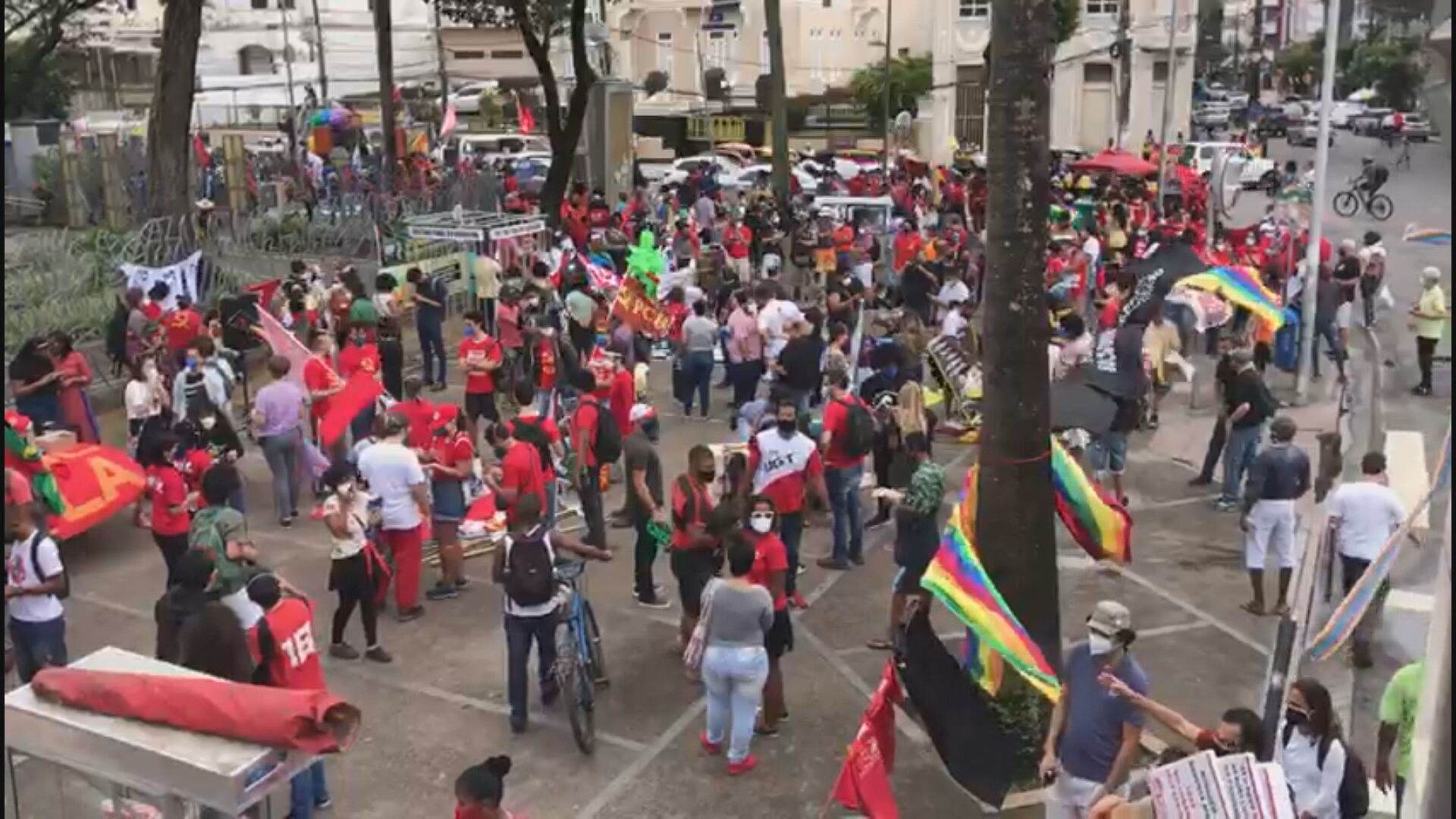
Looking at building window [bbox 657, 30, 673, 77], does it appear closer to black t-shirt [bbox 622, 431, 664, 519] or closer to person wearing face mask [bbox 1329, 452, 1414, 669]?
black t-shirt [bbox 622, 431, 664, 519]

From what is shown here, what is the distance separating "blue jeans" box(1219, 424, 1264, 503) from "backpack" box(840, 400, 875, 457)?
3467mm

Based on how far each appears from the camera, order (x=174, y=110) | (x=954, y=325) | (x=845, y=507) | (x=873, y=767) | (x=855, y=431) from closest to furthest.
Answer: (x=873, y=767) → (x=855, y=431) → (x=845, y=507) → (x=954, y=325) → (x=174, y=110)

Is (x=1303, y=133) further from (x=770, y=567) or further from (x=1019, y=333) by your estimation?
(x=770, y=567)

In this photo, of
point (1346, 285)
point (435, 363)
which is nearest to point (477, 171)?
point (435, 363)

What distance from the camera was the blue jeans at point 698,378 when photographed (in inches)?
574

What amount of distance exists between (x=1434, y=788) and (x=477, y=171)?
75.3 ft

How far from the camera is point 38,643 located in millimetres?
7664

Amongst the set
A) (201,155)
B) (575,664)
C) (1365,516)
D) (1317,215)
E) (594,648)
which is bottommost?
(594,648)

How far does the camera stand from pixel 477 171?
24.8 meters

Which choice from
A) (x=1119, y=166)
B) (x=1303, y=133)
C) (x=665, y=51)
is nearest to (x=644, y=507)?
(x=1119, y=166)

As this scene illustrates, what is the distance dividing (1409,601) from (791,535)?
4.31 metres

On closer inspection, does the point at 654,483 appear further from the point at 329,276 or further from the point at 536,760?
the point at 329,276

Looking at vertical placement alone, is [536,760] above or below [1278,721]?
below

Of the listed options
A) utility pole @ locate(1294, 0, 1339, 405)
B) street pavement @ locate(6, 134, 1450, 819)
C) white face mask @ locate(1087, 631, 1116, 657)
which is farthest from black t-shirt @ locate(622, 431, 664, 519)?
utility pole @ locate(1294, 0, 1339, 405)
